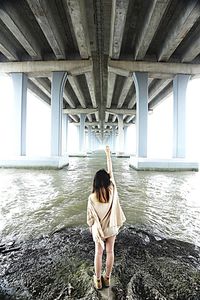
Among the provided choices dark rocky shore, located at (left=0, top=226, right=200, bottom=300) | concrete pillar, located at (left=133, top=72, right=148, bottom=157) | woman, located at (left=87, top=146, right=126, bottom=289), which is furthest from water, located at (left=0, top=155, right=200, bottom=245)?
concrete pillar, located at (left=133, top=72, right=148, bottom=157)

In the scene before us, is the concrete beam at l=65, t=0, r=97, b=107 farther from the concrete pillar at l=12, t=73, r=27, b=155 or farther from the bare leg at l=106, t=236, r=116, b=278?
the bare leg at l=106, t=236, r=116, b=278

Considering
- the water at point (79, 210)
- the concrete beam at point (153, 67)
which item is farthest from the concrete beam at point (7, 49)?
the water at point (79, 210)

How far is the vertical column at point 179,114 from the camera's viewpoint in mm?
15336

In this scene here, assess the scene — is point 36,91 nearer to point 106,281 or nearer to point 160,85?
point 160,85

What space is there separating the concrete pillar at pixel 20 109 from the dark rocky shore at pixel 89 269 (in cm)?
1260

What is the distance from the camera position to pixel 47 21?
9.64m

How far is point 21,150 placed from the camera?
1508 cm

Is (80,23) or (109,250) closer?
(109,250)

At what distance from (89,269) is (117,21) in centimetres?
1021

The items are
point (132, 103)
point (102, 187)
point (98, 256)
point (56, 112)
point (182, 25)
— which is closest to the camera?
point (102, 187)

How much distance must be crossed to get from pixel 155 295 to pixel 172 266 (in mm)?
686

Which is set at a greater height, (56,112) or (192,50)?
(192,50)

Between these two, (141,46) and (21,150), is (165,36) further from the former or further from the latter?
(21,150)

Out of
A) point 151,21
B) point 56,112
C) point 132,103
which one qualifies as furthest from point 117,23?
point 132,103
